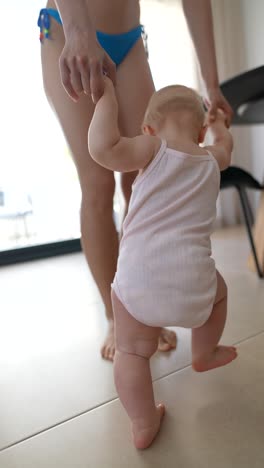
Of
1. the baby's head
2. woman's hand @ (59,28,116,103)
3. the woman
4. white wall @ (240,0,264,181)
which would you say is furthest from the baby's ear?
white wall @ (240,0,264,181)

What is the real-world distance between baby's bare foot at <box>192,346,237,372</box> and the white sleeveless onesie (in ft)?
0.43

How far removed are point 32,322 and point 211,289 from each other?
0.81 m

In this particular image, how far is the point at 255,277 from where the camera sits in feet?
4.96

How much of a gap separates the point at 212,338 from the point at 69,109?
60 cm

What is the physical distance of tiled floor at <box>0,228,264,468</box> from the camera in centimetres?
61

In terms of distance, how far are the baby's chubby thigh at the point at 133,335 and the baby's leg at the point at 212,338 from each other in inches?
4.6

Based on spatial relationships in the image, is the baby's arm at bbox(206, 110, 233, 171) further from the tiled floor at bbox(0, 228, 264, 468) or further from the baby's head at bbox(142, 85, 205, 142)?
the tiled floor at bbox(0, 228, 264, 468)

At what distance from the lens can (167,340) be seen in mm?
1000

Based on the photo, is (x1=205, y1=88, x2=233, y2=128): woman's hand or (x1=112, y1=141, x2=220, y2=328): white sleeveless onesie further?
(x1=205, y1=88, x2=233, y2=128): woman's hand

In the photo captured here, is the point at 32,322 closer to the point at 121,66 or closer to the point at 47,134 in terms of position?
the point at 121,66

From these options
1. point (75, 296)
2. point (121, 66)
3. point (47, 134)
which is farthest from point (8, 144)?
point (121, 66)

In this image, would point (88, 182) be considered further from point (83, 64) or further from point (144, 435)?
point (144, 435)

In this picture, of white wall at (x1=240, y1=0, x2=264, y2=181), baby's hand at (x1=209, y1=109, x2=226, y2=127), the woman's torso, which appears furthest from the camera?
white wall at (x1=240, y1=0, x2=264, y2=181)

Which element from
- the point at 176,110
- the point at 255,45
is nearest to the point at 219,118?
the point at 176,110
